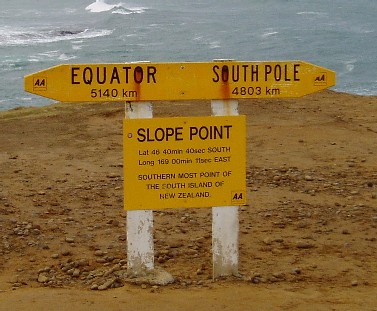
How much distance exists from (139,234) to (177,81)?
3.68ft

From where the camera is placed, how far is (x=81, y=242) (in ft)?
22.8

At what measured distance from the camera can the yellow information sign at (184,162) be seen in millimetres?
5609

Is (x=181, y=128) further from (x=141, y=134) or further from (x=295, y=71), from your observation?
(x=295, y=71)

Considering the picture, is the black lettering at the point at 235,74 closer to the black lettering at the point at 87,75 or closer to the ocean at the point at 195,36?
the black lettering at the point at 87,75

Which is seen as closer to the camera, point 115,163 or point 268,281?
point 268,281

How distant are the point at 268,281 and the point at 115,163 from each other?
4630mm

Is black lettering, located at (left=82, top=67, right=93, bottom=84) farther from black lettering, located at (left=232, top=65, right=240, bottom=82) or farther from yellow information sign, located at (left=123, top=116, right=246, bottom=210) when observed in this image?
black lettering, located at (left=232, top=65, right=240, bottom=82)

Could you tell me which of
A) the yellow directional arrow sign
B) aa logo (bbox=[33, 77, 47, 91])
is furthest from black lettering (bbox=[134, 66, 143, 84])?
aa logo (bbox=[33, 77, 47, 91])

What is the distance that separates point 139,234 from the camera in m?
5.69


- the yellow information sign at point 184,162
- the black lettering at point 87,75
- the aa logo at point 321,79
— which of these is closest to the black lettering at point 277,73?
the aa logo at point 321,79

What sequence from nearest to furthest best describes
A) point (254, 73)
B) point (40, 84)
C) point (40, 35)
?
point (40, 84)
point (254, 73)
point (40, 35)

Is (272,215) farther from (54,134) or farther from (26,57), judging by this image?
(26,57)

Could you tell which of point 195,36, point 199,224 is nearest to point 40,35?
point 195,36

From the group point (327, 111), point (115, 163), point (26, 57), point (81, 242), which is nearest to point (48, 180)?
point (115, 163)
